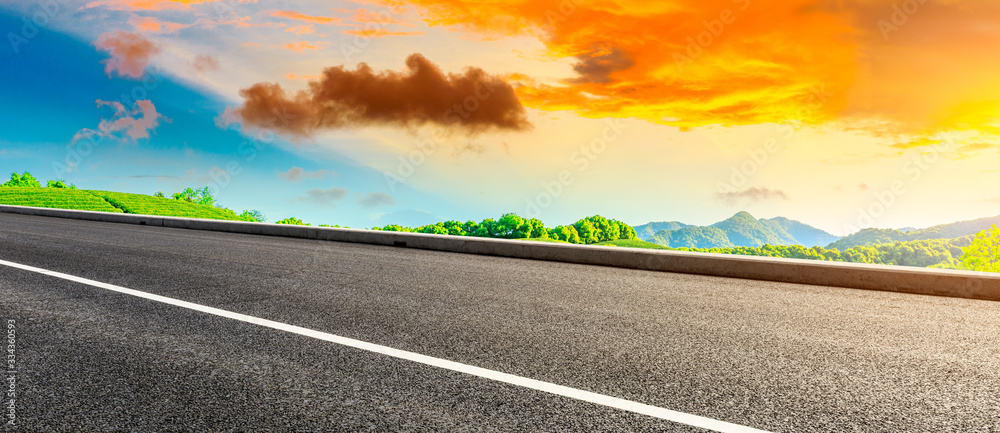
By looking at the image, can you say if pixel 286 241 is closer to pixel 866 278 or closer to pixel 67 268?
pixel 67 268

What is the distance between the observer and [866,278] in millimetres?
8383

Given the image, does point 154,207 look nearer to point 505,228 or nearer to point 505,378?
point 505,228

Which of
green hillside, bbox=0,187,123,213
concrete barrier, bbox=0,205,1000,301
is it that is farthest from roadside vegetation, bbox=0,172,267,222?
concrete barrier, bbox=0,205,1000,301

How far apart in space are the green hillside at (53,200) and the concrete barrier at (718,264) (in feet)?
156

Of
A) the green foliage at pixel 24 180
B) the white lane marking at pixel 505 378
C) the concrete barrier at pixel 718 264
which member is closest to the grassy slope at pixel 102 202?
the concrete barrier at pixel 718 264

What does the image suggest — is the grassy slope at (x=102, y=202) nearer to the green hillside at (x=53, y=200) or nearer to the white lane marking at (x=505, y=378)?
the green hillside at (x=53, y=200)

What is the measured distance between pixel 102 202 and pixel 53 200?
9160 millimetres

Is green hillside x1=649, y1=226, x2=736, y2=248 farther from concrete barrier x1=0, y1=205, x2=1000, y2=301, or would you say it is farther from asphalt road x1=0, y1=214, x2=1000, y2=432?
asphalt road x1=0, y1=214, x2=1000, y2=432

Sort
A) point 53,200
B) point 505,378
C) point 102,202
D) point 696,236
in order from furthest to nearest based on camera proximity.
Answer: point 696,236 < point 102,202 < point 53,200 < point 505,378

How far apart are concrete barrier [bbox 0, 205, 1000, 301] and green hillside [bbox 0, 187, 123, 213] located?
156 ft

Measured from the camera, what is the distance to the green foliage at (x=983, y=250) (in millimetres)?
66000

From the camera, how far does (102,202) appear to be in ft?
210

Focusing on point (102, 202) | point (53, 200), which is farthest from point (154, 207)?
point (53, 200)

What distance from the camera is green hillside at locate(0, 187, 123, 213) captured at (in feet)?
163
